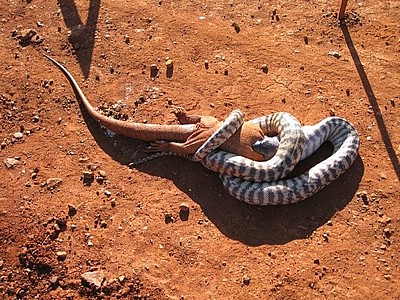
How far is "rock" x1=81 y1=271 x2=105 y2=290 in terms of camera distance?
774 centimetres

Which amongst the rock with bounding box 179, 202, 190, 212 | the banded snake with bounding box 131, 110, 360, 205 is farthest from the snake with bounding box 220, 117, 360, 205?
the rock with bounding box 179, 202, 190, 212

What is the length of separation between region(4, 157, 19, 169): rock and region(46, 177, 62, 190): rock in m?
0.66

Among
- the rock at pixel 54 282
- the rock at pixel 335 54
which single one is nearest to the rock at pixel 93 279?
the rock at pixel 54 282

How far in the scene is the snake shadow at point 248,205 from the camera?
8.23 meters

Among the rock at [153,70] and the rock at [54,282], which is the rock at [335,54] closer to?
the rock at [153,70]

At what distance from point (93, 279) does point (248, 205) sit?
2.47 metres

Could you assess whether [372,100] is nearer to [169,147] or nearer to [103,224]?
[169,147]

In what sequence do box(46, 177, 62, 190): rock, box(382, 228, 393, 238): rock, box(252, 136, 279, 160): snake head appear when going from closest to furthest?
box(382, 228, 393, 238): rock < box(252, 136, 279, 160): snake head < box(46, 177, 62, 190): rock

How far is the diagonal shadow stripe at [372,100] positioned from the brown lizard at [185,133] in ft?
6.75

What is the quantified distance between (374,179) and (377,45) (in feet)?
10.2

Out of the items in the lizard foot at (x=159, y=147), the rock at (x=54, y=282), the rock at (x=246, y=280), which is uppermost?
the lizard foot at (x=159, y=147)

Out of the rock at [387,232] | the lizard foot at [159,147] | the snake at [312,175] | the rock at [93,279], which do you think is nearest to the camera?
the rock at [93,279]

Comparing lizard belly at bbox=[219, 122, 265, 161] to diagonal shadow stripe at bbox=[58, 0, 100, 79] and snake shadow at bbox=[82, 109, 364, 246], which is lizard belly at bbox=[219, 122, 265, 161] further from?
diagonal shadow stripe at bbox=[58, 0, 100, 79]

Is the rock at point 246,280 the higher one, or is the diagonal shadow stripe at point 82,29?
the diagonal shadow stripe at point 82,29
